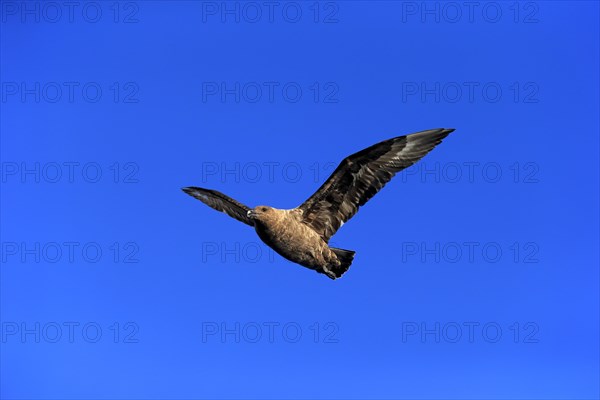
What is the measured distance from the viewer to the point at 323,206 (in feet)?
36.7

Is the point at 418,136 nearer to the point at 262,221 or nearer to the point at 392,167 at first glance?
the point at 392,167

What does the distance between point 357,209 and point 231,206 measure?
199cm

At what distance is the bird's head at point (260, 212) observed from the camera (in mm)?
10664

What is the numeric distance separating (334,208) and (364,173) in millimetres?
682

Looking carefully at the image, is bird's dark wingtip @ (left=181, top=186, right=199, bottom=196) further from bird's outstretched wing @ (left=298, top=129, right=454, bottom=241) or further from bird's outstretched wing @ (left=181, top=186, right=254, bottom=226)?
bird's outstretched wing @ (left=298, top=129, right=454, bottom=241)

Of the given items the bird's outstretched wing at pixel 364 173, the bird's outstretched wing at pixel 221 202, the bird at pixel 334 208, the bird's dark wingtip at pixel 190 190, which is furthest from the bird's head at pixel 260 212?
the bird's dark wingtip at pixel 190 190

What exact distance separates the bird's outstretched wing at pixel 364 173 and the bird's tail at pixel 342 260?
1.58 ft

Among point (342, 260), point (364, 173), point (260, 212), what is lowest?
point (342, 260)

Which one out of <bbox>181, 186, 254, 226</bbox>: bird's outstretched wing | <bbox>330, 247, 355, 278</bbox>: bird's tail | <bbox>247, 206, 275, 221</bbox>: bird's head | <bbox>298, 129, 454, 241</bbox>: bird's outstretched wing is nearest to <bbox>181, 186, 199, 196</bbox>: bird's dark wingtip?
<bbox>181, 186, 254, 226</bbox>: bird's outstretched wing

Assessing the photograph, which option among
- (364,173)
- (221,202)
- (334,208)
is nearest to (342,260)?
(334,208)

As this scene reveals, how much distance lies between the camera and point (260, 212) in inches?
421

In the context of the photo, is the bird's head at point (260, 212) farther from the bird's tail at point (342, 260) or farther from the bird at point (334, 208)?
the bird's tail at point (342, 260)

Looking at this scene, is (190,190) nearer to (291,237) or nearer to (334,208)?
(291,237)

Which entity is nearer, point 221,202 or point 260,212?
point 260,212
